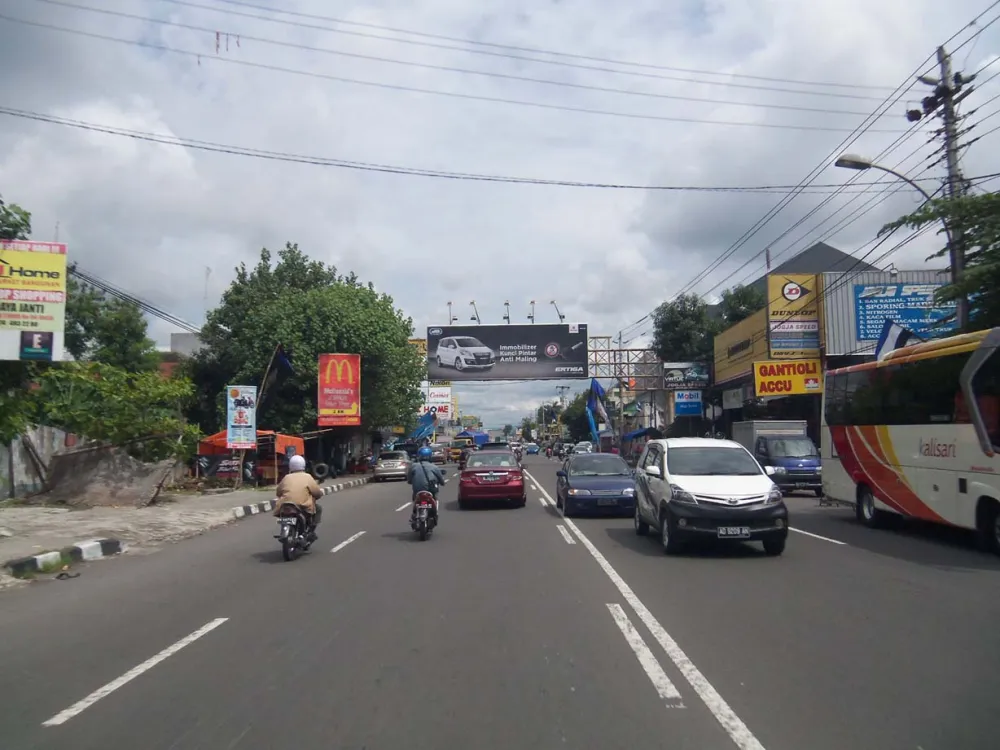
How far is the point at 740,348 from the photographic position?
41688 mm

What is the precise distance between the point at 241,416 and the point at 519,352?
24.2m

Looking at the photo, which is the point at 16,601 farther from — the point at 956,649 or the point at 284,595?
the point at 956,649

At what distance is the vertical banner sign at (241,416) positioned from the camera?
2645cm

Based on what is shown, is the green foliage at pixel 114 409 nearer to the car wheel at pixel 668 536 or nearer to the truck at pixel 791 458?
the car wheel at pixel 668 536

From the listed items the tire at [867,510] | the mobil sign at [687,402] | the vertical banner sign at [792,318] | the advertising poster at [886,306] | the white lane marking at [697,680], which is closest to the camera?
the white lane marking at [697,680]

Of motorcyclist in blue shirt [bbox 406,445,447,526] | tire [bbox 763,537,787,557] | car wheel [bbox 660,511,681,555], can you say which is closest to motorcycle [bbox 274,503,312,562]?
motorcyclist in blue shirt [bbox 406,445,447,526]

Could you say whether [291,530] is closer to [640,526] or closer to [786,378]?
[640,526]

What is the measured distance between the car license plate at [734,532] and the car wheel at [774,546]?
49 cm

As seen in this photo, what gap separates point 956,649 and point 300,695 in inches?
205

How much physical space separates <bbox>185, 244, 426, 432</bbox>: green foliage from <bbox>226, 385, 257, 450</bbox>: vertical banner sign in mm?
5488

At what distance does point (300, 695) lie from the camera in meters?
5.87

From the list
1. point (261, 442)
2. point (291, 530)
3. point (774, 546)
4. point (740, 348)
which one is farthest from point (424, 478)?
point (740, 348)

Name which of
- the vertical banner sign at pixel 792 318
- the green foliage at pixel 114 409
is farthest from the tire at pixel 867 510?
the vertical banner sign at pixel 792 318

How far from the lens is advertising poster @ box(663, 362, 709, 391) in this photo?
157ft
